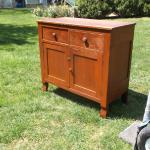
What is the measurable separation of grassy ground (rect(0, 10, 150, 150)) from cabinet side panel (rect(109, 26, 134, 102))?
14.0 inches

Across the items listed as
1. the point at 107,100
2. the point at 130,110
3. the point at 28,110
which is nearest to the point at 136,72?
the point at 130,110

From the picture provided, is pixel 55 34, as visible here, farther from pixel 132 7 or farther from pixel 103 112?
pixel 132 7

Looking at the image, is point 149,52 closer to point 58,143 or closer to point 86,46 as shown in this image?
point 86,46

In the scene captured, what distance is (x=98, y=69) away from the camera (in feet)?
11.8

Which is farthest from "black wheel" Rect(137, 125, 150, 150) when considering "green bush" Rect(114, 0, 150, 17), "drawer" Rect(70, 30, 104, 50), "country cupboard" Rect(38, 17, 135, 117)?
"green bush" Rect(114, 0, 150, 17)

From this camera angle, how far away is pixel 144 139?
112 inches

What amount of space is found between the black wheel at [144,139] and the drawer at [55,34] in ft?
5.35

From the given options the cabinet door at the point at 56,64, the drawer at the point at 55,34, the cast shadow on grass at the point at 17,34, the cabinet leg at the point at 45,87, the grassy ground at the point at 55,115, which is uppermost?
the drawer at the point at 55,34

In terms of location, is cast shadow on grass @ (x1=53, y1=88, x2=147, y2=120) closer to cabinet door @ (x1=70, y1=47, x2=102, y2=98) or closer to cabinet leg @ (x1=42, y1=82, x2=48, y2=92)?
cabinet leg @ (x1=42, y1=82, x2=48, y2=92)

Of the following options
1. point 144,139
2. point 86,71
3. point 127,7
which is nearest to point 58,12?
point 127,7

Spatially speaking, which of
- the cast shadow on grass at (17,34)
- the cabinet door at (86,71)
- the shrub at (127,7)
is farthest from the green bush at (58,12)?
the cabinet door at (86,71)

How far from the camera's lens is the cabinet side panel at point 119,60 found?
348 cm

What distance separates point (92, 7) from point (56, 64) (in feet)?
32.0

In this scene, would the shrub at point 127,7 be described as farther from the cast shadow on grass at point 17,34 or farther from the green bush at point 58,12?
the cast shadow on grass at point 17,34
